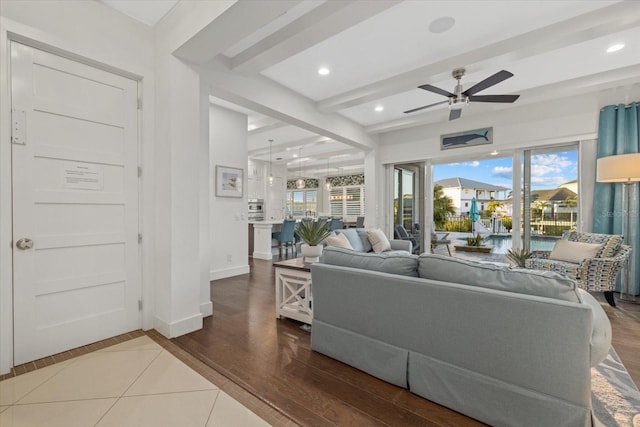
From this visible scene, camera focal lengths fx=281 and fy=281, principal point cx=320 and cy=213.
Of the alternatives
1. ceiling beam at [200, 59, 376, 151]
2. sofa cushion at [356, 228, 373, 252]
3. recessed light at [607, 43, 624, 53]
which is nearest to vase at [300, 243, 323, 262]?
sofa cushion at [356, 228, 373, 252]

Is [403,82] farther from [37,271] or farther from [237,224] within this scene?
[37,271]

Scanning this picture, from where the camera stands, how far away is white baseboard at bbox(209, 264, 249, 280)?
4.66 m

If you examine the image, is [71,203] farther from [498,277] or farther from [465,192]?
[465,192]

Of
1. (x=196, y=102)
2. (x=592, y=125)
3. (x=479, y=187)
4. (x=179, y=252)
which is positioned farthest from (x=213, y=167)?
(x=479, y=187)

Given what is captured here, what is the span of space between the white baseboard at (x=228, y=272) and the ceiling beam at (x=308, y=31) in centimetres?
311

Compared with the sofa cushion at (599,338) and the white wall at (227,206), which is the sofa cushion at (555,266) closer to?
the sofa cushion at (599,338)

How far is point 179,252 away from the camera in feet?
8.64

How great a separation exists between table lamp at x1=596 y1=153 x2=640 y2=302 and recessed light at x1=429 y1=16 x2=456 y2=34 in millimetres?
2692

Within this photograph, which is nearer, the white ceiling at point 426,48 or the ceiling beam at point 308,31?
the ceiling beam at point 308,31

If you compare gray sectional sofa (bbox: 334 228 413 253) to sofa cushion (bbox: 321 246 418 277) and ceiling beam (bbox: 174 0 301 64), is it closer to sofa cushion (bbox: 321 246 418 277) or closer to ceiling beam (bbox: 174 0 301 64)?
sofa cushion (bbox: 321 246 418 277)

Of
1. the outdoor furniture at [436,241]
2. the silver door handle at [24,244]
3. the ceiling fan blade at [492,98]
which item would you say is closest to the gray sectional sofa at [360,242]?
the outdoor furniture at [436,241]

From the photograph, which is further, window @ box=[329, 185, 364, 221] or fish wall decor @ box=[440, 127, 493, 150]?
window @ box=[329, 185, 364, 221]

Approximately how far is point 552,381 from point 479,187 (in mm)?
7459

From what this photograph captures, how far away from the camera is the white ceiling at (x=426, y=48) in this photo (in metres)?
2.48
